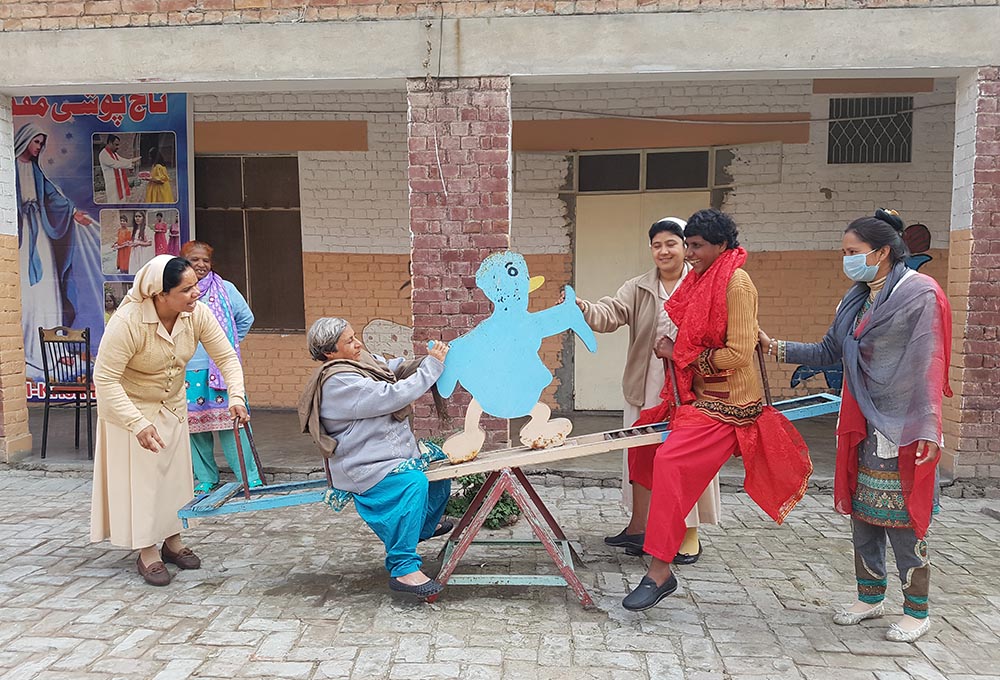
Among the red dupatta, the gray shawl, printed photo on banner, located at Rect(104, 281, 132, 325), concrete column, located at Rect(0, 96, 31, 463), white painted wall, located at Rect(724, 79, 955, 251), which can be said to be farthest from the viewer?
printed photo on banner, located at Rect(104, 281, 132, 325)

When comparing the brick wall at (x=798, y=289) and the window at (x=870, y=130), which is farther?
the brick wall at (x=798, y=289)

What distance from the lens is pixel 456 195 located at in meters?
5.24

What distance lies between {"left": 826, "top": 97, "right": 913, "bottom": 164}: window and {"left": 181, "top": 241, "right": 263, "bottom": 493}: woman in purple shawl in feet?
19.1

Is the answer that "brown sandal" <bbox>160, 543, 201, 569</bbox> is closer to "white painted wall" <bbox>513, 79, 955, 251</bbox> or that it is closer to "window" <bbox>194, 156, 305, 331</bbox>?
"window" <bbox>194, 156, 305, 331</bbox>

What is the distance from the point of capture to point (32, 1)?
17.8ft

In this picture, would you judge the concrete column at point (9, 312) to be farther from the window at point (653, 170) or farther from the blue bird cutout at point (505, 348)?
the window at point (653, 170)

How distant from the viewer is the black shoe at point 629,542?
4250mm

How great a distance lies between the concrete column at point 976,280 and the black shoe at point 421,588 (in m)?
3.97

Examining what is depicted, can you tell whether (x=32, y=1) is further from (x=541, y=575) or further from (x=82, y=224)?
(x=541, y=575)

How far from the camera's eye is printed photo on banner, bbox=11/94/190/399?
→ 283 inches

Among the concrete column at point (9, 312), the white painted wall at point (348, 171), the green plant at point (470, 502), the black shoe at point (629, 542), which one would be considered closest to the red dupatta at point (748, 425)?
the black shoe at point (629, 542)

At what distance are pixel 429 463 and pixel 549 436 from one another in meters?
0.68

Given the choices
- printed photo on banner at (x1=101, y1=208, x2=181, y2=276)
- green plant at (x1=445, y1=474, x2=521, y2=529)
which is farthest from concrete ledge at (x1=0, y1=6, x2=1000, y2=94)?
green plant at (x1=445, y1=474, x2=521, y2=529)

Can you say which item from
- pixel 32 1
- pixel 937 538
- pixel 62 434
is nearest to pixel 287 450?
pixel 62 434
